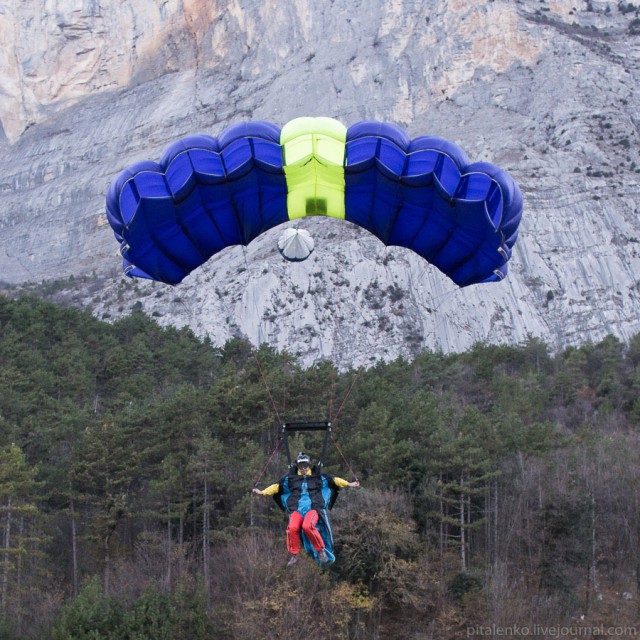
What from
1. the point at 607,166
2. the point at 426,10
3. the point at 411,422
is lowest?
the point at 411,422

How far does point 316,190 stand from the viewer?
1153 centimetres

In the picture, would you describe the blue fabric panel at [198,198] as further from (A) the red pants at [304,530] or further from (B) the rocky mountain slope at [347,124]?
(B) the rocky mountain slope at [347,124]

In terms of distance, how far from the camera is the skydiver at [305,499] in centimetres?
963

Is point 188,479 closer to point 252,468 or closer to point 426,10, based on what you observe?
point 252,468

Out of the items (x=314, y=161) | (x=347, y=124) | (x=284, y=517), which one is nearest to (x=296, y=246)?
(x=314, y=161)

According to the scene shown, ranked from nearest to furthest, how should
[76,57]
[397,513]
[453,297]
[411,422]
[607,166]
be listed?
Answer: 1. [397,513]
2. [411,422]
3. [453,297]
4. [607,166]
5. [76,57]

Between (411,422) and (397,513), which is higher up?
(411,422)

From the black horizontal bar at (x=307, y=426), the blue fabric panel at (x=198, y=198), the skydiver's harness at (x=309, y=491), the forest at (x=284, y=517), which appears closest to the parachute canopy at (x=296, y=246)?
the blue fabric panel at (x=198, y=198)

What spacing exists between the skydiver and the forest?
924cm

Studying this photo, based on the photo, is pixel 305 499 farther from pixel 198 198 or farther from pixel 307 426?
pixel 198 198

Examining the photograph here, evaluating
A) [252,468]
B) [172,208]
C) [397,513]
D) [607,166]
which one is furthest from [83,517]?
[607,166]

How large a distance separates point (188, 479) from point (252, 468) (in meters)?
1.85

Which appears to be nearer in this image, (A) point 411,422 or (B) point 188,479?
(B) point 188,479

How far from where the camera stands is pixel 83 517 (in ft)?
77.3
